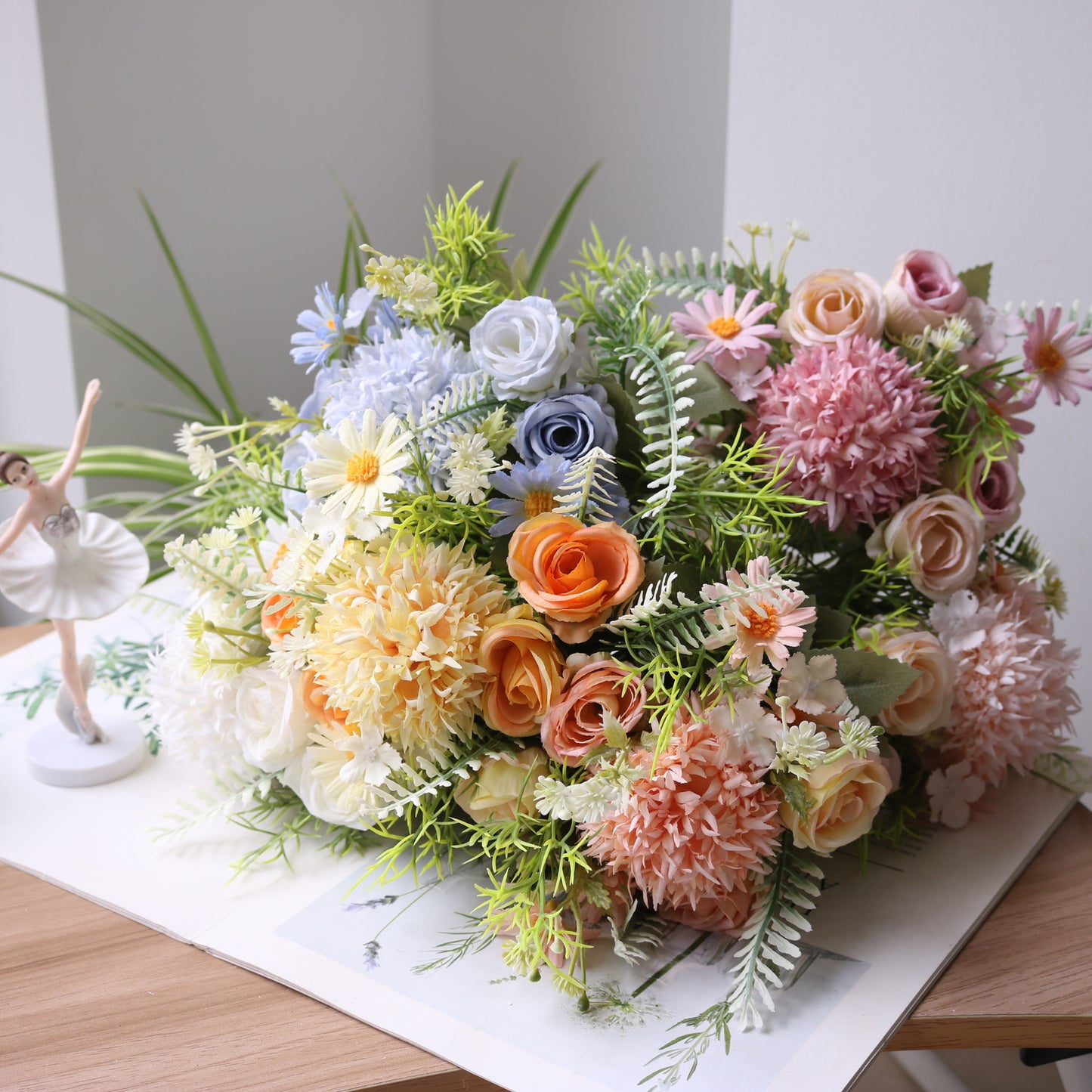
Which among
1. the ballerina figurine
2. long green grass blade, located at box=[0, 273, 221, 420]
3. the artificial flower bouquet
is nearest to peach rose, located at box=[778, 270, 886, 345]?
the artificial flower bouquet

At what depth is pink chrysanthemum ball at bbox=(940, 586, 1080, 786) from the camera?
690 mm

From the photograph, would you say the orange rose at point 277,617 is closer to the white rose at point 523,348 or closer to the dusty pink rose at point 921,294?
the white rose at point 523,348

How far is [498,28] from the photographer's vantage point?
1878 mm

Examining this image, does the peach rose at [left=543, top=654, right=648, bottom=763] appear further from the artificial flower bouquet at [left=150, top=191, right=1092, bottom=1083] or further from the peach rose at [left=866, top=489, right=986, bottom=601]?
the peach rose at [left=866, top=489, right=986, bottom=601]

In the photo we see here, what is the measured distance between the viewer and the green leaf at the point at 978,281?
762 millimetres

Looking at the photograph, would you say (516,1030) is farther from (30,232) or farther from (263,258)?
(263,258)

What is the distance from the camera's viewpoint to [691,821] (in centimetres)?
55

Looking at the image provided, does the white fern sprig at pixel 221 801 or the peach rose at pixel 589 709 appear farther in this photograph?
the white fern sprig at pixel 221 801

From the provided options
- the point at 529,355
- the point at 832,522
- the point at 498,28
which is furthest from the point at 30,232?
the point at 832,522

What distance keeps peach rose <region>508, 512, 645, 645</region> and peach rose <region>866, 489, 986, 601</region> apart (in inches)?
8.2

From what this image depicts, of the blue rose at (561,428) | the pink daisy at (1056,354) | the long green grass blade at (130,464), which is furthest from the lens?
the long green grass blade at (130,464)

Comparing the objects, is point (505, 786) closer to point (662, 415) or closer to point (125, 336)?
point (662, 415)

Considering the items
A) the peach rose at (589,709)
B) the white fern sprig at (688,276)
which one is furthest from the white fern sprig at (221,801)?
the white fern sprig at (688,276)

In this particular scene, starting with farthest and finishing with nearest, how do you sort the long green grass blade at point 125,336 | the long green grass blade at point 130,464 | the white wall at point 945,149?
1. the long green grass blade at point 125,336
2. the long green grass blade at point 130,464
3. the white wall at point 945,149
